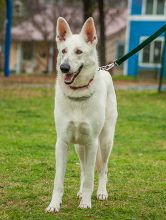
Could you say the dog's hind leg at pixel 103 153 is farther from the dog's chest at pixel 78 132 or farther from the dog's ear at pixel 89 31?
the dog's ear at pixel 89 31

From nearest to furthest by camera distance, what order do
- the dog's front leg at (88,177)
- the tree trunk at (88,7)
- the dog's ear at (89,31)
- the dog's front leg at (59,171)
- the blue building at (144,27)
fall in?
the dog's ear at (89,31)
the dog's front leg at (59,171)
the dog's front leg at (88,177)
the tree trunk at (88,7)
the blue building at (144,27)

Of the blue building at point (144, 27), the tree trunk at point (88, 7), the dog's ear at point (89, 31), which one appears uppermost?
the dog's ear at point (89, 31)

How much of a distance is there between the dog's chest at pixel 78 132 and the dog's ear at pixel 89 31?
87 cm

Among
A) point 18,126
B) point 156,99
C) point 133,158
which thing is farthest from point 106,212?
point 156,99

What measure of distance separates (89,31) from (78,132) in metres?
1.06

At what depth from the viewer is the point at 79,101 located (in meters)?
6.68

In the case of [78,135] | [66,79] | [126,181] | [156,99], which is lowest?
[156,99]

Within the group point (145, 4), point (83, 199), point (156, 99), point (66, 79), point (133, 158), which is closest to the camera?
point (66, 79)

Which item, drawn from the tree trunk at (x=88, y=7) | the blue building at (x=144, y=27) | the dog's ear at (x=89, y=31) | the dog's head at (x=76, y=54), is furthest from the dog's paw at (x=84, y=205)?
the blue building at (x=144, y=27)

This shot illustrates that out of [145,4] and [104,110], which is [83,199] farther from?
[145,4]

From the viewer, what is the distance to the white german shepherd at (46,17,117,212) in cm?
650

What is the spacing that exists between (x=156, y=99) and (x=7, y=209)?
60.2ft

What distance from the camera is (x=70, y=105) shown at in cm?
667

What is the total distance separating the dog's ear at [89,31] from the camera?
6.62m
